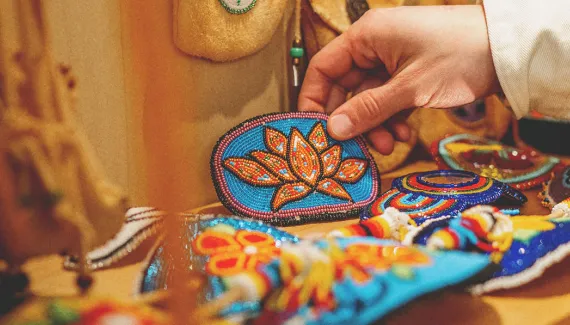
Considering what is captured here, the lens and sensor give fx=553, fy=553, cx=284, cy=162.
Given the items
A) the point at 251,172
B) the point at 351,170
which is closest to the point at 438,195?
the point at 351,170

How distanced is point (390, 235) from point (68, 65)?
0.97 ft

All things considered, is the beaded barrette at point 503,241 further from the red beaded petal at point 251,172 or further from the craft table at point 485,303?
the red beaded petal at point 251,172

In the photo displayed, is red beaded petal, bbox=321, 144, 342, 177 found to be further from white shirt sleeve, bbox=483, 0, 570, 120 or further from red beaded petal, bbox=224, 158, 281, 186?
white shirt sleeve, bbox=483, 0, 570, 120

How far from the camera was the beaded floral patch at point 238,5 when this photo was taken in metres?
0.60

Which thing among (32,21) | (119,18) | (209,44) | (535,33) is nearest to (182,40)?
(209,44)

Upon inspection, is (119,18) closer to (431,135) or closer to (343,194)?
(343,194)

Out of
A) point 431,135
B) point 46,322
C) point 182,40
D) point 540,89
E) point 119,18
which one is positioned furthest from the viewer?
point 431,135

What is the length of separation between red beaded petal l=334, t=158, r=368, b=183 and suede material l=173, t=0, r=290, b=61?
0.58ft

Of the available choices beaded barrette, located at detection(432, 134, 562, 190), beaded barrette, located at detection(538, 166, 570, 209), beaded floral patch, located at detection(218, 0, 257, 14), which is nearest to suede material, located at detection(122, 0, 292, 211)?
beaded floral patch, located at detection(218, 0, 257, 14)

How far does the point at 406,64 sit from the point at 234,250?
0.41 m

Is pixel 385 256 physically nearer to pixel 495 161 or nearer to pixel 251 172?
pixel 251 172

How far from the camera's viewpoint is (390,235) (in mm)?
484

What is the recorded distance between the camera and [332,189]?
2.09 ft

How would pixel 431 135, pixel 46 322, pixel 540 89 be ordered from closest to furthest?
1. pixel 46 322
2. pixel 540 89
3. pixel 431 135
